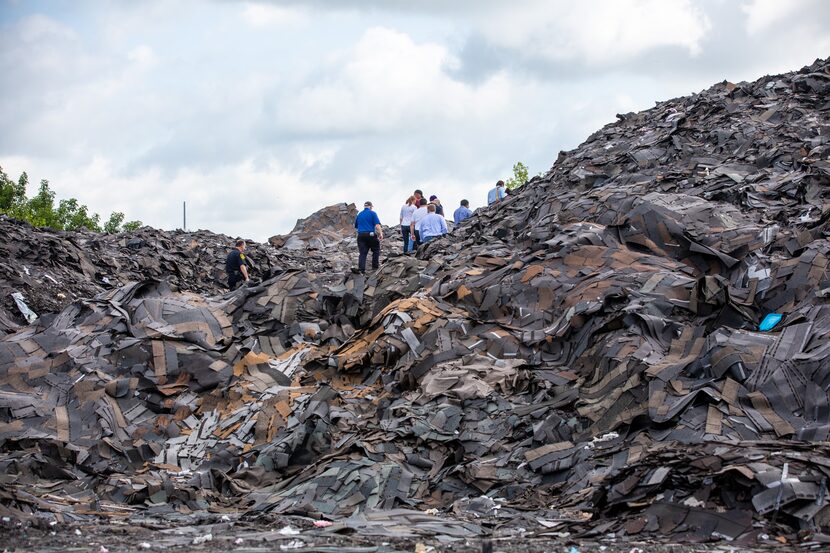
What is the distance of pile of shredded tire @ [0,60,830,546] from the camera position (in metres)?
7.62

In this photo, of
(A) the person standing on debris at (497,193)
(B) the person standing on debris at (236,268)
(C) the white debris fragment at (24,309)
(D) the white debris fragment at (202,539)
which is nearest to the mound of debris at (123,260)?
(C) the white debris fragment at (24,309)

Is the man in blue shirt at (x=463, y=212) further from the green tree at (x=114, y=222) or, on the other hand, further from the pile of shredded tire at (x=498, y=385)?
the green tree at (x=114, y=222)

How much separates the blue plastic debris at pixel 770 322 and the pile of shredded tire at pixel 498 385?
0.03 meters

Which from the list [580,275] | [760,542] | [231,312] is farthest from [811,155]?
[760,542]

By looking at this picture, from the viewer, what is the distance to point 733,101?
20875 mm

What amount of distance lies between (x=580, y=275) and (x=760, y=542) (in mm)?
6740

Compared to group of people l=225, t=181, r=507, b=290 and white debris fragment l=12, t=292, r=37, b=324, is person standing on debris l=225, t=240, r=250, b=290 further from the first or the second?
white debris fragment l=12, t=292, r=37, b=324

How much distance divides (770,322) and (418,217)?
35.5 feet

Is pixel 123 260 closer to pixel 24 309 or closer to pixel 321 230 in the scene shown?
pixel 24 309

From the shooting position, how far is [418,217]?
20469 millimetres

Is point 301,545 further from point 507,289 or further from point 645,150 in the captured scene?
point 645,150

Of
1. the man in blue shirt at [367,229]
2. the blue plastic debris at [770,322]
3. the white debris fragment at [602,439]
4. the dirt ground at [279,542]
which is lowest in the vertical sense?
the dirt ground at [279,542]

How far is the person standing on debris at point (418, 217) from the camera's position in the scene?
20.4 m

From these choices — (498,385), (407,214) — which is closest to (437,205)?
(407,214)
